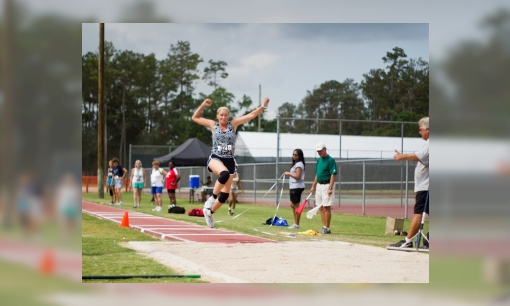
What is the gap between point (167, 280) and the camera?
678cm

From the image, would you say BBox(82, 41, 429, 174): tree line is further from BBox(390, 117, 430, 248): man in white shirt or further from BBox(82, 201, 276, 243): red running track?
BBox(390, 117, 430, 248): man in white shirt

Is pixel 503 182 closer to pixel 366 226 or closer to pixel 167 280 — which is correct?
pixel 167 280

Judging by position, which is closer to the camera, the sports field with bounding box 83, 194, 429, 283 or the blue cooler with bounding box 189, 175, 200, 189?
the sports field with bounding box 83, 194, 429, 283

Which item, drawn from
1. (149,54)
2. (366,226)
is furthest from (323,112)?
(366,226)

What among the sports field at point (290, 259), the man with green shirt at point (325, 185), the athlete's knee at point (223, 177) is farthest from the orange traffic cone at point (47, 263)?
the man with green shirt at point (325, 185)

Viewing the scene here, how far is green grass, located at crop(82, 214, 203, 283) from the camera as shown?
7.15 metres

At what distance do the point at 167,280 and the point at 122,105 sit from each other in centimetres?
3730

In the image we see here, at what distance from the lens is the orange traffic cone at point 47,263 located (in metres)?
5.63

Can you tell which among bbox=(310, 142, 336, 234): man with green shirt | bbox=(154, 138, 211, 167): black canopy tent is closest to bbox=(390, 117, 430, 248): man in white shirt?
bbox=(310, 142, 336, 234): man with green shirt

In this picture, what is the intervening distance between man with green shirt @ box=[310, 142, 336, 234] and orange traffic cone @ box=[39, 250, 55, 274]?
716 cm

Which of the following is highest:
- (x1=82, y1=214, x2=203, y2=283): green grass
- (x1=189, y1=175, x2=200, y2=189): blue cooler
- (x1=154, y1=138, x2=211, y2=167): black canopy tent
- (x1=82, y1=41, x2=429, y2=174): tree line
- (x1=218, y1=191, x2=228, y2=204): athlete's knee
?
(x1=82, y1=41, x2=429, y2=174): tree line

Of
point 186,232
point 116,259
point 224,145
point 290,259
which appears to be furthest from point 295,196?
point 116,259

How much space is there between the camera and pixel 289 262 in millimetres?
7844

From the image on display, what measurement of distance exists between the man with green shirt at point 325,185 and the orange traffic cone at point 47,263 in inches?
282
